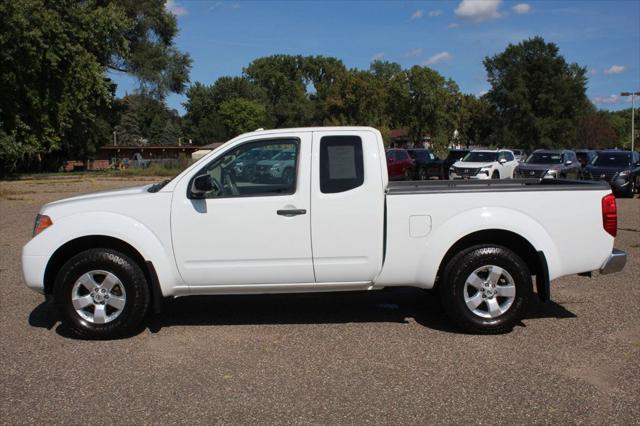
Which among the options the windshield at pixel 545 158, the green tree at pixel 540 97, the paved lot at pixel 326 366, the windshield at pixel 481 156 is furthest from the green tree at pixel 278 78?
the paved lot at pixel 326 366

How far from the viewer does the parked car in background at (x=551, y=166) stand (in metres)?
22.2

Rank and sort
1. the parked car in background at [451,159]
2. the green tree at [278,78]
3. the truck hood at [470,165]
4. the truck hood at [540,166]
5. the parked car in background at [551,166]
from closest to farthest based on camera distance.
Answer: the parked car in background at [551,166] → the truck hood at [540,166] → the truck hood at [470,165] → the parked car in background at [451,159] → the green tree at [278,78]

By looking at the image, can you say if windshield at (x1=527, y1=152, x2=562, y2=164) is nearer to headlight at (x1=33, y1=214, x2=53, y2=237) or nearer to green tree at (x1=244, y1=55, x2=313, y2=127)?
headlight at (x1=33, y1=214, x2=53, y2=237)

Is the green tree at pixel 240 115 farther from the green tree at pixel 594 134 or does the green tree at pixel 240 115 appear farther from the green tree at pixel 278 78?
the green tree at pixel 594 134

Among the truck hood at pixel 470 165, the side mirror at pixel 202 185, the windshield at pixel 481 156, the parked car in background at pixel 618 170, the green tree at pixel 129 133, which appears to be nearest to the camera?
the side mirror at pixel 202 185

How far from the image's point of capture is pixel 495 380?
4570 millimetres

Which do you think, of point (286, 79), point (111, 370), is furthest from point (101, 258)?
point (286, 79)

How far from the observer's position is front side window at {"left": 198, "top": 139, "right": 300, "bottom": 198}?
5602mm

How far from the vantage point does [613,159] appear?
73.3 feet

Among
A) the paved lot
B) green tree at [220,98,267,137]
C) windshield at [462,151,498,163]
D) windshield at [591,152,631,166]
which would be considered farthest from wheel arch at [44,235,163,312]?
green tree at [220,98,267,137]

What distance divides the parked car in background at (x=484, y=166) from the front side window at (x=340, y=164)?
19.1 m

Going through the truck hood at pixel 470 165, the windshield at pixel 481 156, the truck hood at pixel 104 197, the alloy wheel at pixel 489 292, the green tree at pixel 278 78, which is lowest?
the alloy wheel at pixel 489 292

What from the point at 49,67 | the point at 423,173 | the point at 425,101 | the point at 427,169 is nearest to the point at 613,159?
the point at 427,169

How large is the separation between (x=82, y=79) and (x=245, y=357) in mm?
35913
